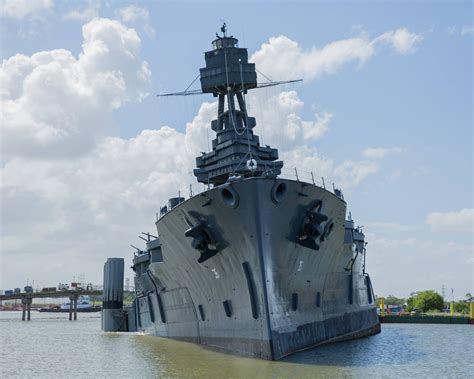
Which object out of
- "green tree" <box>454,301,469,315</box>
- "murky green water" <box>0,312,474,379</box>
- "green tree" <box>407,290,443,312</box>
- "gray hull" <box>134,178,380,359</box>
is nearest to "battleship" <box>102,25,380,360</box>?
"gray hull" <box>134,178,380,359</box>

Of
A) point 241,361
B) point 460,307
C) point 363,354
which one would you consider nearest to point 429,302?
point 460,307

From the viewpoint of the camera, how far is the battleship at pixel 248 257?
2167cm

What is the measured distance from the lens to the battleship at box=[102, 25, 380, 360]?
21.7 meters

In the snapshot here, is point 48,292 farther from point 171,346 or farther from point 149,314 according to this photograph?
point 171,346

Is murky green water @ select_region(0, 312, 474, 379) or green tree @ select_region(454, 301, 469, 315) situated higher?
green tree @ select_region(454, 301, 469, 315)

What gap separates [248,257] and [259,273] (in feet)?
2.58

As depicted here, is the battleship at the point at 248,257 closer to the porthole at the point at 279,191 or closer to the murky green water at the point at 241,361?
the porthole at the point at 279,191

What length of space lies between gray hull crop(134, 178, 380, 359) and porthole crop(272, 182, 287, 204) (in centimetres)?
9

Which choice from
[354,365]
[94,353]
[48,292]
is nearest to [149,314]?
[94,353]

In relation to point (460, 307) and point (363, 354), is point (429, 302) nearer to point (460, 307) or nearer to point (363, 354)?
point (460, 307)

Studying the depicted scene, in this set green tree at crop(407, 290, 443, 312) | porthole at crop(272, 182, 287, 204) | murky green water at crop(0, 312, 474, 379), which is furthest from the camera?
green tree at crop(407, 290, 443, 312)

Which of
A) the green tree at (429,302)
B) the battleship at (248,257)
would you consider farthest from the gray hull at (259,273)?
the green tree at (429,302)

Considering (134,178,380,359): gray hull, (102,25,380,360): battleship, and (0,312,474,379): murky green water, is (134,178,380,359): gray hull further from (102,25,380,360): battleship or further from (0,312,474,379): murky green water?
(0,312,474,379): murky green water

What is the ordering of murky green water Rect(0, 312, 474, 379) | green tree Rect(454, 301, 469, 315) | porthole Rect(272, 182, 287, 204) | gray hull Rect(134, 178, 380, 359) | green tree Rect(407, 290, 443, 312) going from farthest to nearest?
1. green tree Rect(454, 301, 469, 315)
2. green tree Rect(407, 290, 443, 312)
3. porthole Rect(272, 182, 287, 204)
4. gray hull Rect(134, 178, 380, 359)
5. murky green water Rect(0, 312, 474, 379)
